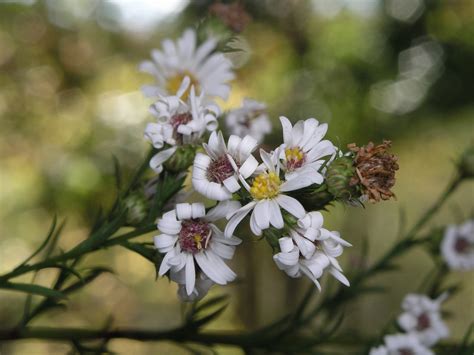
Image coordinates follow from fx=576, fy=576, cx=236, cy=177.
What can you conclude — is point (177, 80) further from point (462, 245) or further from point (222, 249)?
point (462, 245)

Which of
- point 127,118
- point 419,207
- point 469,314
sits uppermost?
point 127,118

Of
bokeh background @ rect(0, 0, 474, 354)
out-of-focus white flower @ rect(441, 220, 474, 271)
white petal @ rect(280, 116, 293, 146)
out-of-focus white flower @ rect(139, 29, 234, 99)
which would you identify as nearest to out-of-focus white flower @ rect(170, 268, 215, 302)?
white petal @ rect(280, 116, 293, 146)

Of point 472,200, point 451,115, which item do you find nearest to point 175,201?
point 472,200

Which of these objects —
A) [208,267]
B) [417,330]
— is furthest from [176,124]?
[417,330]

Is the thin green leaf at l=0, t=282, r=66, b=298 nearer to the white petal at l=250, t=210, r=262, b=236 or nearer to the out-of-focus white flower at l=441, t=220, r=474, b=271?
the white petal at l=250, t=210, r=262, b=236

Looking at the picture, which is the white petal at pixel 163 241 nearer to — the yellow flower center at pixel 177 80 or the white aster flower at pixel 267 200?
the white aster flower at pixel 267 200

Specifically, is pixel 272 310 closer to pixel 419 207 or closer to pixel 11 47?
pixel 419 207

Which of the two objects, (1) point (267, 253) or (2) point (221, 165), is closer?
(2) point (221, 165)

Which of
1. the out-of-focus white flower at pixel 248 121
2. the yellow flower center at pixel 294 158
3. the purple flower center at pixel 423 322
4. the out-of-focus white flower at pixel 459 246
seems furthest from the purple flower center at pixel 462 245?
the yellow flower center at pixel 294 158
